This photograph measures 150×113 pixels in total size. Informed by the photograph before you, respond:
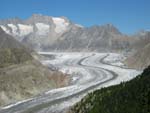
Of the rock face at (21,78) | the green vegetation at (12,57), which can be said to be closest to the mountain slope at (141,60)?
the rock face at (21,78)

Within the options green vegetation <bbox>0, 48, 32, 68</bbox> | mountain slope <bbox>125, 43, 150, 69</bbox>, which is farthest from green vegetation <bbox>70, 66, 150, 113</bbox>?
mountain slope <bbox>125, 43, 150, 69</bbox>

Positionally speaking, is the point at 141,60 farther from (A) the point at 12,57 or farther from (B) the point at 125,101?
(B) the point at 125,101

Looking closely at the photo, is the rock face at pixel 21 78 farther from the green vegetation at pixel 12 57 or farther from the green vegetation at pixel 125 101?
the green vegetation at pixel 125 101

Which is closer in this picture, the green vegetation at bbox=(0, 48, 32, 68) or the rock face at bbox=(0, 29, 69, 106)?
the rock face at bbox=(0, 29, 69, 106)

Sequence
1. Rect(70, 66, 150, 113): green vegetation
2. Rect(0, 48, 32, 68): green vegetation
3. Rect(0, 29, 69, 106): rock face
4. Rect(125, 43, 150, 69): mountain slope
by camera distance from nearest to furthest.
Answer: Rect(70, 66, 150, 113): green vegetation → Rect(0, 29, 69, 106): rock face → Rect(0, 48, 32, 68): green vegetation → Rect(125, 43, 150, 69): mountain slope

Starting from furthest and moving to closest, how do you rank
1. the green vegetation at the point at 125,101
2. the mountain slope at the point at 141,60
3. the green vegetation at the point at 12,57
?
the mountain slope at the point at 141,60 < the green vegetation at the point at 12,57 < the green vegetation at the point at 125,101

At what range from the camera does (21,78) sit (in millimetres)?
40688

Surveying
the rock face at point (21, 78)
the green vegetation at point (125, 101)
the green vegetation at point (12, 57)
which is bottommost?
the green vegetation at point (125, 101)

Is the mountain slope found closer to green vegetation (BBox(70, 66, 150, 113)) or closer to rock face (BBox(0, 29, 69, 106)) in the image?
rock face (BBox(0, 29, 69, 106))

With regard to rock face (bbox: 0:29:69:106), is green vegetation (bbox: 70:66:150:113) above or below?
below

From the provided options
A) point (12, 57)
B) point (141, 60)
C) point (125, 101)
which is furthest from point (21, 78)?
point (141, 60)

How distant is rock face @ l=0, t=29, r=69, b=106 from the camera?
36812 mm

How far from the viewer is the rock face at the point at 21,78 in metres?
36.8

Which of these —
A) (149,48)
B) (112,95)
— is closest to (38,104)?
(112,95)
